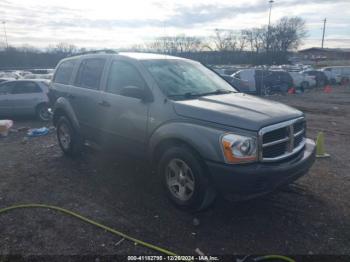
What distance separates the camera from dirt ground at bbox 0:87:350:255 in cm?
336

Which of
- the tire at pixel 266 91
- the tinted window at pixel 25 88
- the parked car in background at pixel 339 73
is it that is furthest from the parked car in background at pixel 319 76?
the tinted window at pixel 25 88

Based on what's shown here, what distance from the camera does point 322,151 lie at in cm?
656

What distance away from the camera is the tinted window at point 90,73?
17.3ft

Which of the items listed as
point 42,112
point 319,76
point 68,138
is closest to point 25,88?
point 42,112

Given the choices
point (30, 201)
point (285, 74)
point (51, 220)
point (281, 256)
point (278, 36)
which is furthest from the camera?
point (278, 36)

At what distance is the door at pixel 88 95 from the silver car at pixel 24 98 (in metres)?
6.13

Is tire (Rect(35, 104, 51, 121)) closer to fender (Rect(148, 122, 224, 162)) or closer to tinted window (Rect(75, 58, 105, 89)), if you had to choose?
tinted window (Rect(75, 58, 105, 89))

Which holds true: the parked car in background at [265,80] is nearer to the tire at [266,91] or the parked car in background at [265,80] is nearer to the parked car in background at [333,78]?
the tire at [266,91]

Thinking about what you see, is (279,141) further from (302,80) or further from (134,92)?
(302,80)

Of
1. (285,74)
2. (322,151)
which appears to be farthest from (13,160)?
(285,74)

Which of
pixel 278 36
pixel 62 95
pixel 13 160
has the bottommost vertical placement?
pixel 13 160

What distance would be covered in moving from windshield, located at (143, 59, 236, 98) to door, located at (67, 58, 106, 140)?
1151 mm

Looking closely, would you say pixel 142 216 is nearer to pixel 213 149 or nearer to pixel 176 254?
pixel 176 254

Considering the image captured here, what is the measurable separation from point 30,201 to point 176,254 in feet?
8.03
